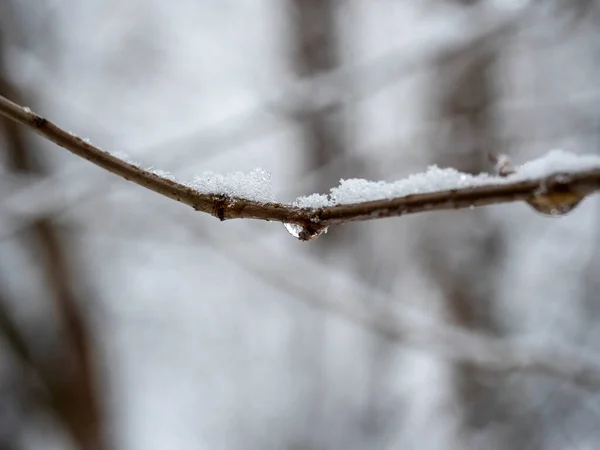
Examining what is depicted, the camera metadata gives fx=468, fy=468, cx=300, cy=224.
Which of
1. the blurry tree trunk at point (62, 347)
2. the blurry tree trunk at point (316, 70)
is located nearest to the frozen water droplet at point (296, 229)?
the blurry tree trunk at point (62, 347)

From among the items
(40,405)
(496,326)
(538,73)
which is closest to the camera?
(40,405)

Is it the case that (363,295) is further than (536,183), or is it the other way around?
(363,295)

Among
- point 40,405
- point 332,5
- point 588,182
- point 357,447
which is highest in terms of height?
point 332,5

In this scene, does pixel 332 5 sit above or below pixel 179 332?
above

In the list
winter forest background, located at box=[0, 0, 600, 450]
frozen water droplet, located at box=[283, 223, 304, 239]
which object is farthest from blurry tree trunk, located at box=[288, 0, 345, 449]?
frozen water droplet, located at box=[283, 223, 304, 239]

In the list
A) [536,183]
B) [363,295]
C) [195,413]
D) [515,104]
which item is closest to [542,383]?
[363,295]

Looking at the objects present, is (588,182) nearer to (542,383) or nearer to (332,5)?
(542,383)

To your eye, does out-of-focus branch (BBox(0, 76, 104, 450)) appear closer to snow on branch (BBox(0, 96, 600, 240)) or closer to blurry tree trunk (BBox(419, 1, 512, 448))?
blurry tree trunk (BBox(419, 1, 512, 448))

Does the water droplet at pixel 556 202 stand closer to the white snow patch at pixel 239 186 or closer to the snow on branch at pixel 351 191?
the snow on branch at pixel 351 191
